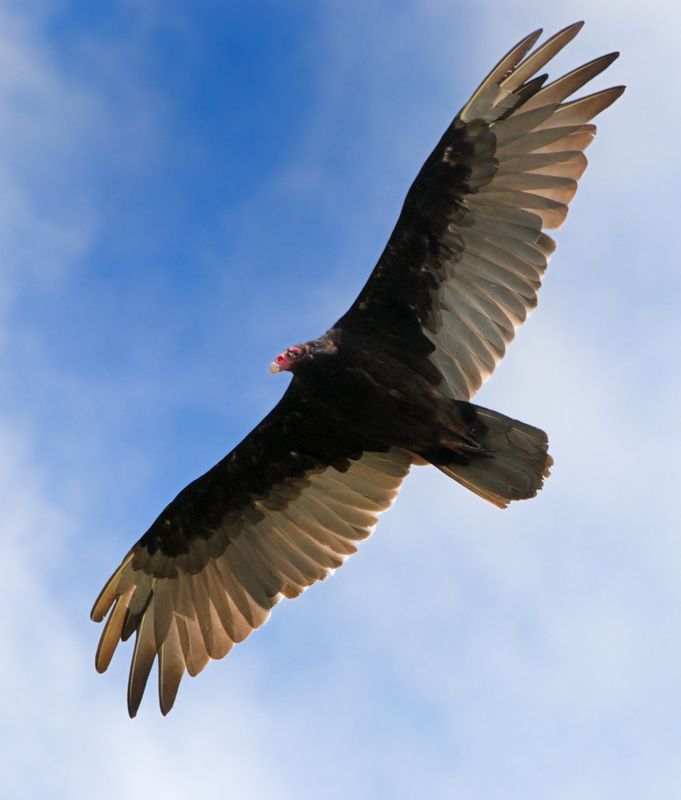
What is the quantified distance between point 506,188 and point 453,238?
1.50 ft

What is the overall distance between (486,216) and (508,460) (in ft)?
5.16

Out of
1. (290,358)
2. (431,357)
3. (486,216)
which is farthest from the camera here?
(431,357)

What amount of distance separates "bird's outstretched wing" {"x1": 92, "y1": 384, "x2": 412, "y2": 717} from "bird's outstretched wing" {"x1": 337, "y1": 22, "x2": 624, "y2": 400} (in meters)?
0.97

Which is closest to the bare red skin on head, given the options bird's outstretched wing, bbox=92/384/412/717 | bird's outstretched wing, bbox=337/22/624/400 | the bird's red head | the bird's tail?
the bird's red head

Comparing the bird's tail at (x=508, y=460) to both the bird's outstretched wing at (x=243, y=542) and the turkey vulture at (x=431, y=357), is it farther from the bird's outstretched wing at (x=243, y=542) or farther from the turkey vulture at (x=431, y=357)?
the bird's outstretched wing at (x=243, y=542)

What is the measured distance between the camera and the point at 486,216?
563 cm

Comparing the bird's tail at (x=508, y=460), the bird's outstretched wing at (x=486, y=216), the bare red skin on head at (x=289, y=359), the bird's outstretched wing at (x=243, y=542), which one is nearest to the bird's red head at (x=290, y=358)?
the bare red skin on head at (x=289, y=359)

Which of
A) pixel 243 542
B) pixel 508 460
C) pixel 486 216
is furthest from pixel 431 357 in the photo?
pixel 243 542

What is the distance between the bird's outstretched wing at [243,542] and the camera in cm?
621

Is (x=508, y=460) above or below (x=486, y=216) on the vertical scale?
below

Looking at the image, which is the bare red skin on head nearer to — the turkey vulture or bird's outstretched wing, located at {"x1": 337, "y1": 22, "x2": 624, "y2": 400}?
the turkey vulture

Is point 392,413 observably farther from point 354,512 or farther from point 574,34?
point 574,34

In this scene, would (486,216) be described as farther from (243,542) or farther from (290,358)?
(243,542)

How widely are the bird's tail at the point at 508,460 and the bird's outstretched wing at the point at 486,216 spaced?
17.4 inches
